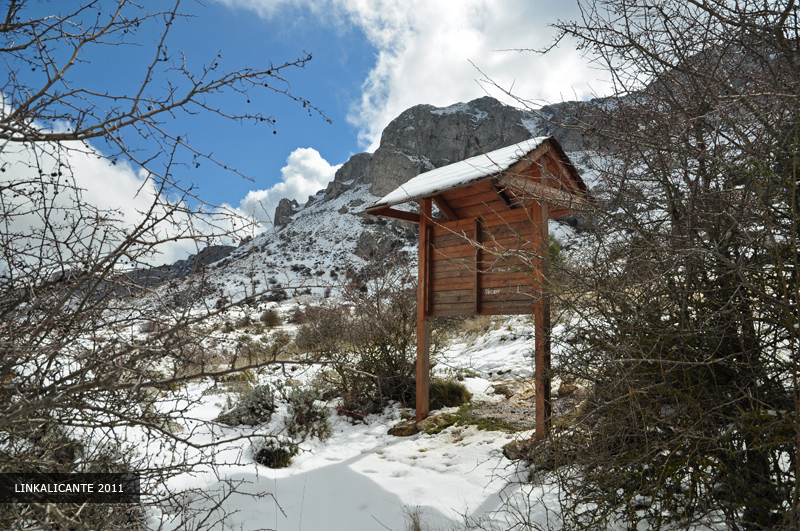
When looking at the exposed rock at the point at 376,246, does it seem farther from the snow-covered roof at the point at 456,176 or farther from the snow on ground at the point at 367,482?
the snow on ground at the point at 367,482

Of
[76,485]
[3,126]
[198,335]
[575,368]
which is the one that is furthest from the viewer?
[575,368]

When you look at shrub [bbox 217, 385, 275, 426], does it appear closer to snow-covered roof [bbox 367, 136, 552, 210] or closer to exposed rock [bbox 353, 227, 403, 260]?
exposed rock [bbox 353, 227, 403, 260]

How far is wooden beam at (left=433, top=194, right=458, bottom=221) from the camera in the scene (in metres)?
6.70

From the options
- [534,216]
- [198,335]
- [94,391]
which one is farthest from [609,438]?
[534,216]

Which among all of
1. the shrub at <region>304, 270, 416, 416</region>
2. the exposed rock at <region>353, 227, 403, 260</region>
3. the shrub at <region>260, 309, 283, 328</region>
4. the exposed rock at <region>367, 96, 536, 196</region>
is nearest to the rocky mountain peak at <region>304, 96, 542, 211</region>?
the exposed rock at <region>367, 96, 536, 196</region>

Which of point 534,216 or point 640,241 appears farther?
point 534,216

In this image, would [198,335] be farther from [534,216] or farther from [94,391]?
[534,216]

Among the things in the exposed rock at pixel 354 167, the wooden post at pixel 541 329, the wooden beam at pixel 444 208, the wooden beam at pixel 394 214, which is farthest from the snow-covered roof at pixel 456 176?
A: the exposed rock at pixel 354 167

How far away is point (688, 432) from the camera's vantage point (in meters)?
2.40

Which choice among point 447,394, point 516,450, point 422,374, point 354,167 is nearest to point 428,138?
point 354,167

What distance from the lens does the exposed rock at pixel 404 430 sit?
6.41 meters

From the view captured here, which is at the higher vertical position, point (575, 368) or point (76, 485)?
point (575, 368)

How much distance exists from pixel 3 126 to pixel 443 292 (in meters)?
5.63

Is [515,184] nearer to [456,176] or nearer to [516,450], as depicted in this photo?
[456,176]
